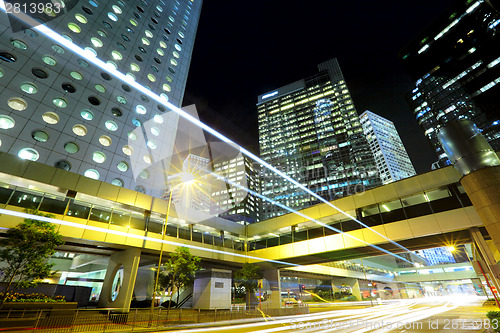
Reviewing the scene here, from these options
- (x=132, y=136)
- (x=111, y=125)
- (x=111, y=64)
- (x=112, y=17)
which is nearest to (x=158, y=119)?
(x=132, y=136)

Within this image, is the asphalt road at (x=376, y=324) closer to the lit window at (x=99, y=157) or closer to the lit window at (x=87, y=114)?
the lit window at (x=99, y=157)

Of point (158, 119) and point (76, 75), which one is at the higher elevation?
point (76, 75)

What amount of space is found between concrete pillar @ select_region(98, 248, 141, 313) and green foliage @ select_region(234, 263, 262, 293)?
425 inches

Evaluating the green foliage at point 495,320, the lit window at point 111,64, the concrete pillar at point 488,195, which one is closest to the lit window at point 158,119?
the lit window at point 111,64

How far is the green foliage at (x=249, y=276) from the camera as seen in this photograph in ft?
79.6

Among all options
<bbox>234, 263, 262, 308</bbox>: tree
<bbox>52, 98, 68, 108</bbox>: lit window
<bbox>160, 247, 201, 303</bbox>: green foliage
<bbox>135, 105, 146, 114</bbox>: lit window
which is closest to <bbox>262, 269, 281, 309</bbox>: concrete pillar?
<bbox>234, 263, 262, 308</bbox>: tree

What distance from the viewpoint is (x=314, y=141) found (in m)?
120

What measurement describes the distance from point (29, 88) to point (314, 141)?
114 m

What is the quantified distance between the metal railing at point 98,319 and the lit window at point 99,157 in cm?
1275

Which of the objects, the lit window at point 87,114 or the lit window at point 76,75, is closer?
the lit window at point 87,114

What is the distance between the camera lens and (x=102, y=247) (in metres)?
19.2

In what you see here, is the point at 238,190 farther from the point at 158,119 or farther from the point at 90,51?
the point at 90,51

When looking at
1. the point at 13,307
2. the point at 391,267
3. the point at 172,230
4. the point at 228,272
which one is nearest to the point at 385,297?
the point at 391,267

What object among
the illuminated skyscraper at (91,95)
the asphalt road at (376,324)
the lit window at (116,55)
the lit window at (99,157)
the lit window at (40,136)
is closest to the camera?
the asphalt road at (376,324)
